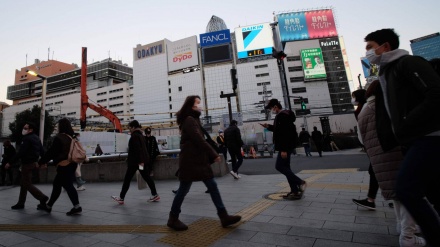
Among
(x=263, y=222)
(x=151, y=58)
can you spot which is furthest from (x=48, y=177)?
(x=151, y=58)

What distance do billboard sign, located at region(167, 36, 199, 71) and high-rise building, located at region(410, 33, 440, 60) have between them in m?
131

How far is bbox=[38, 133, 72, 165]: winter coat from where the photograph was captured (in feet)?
13.7

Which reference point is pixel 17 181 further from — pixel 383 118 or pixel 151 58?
pixel 151 58

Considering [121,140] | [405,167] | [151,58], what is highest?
[151,58]

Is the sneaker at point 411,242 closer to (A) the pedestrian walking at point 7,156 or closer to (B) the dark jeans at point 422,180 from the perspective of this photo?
(B) the dark jeans at point 422,180

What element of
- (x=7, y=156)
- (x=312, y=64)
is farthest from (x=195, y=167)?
(x=312, y=64)

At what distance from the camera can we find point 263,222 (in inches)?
121

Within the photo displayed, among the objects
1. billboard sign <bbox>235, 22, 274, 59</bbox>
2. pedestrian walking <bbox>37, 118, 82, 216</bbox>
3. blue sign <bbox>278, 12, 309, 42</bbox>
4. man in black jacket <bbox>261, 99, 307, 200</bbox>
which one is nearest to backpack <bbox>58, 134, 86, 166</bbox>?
pedestrian walking <bbox>37, 118, 82, 216</bbox>

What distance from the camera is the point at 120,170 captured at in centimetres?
886

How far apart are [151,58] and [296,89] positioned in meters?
48.3

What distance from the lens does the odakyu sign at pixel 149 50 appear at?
8019cm

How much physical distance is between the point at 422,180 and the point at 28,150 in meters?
5.98

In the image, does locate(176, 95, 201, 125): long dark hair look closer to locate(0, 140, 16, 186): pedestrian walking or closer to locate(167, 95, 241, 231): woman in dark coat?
locate(167, 95, 241, 231): woman in dark coat

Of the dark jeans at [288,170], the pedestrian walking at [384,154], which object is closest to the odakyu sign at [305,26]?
the dark jeans at [288,170]
